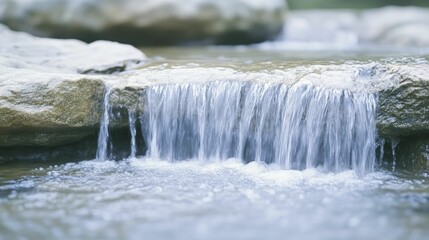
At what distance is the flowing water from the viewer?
372cm

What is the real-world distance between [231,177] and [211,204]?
84 cm

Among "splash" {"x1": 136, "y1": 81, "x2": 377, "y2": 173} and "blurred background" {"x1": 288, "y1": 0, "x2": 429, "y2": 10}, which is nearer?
"splash" {"x1": 136, "y1": 81, "x2": 377, "y2": 173}

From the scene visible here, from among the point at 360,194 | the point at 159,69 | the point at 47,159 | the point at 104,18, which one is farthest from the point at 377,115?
the point at 104,18

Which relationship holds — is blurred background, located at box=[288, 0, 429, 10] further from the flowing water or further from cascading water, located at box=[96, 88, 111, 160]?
cascading water, located at box=[96, 88, 111, 160]

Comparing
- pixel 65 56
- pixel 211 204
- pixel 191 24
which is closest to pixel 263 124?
pixel 211 204

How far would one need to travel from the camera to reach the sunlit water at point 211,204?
3.63 metres

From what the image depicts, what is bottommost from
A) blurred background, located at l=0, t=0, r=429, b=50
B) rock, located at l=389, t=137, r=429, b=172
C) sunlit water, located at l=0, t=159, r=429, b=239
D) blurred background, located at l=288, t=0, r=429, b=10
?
sunlit water, located at l=0, t=159, r=429, b=239

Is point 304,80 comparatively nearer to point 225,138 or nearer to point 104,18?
point 225,138

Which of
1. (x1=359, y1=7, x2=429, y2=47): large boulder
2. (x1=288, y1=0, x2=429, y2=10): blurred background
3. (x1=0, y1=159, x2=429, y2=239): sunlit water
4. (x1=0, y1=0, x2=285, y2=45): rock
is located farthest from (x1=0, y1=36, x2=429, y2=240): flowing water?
(x1=288, y1=0, x2=429, y2=10): blurred background

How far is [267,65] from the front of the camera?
20.9 feet

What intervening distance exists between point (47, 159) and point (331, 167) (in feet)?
9.52

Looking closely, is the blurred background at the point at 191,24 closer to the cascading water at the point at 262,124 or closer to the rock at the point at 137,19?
the rock at the point at 137,19

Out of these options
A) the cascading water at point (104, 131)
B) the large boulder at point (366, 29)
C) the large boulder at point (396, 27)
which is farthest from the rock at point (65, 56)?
the large boulder at point (396, 27)

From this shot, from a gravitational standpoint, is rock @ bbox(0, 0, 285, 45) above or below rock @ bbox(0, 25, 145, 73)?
above
